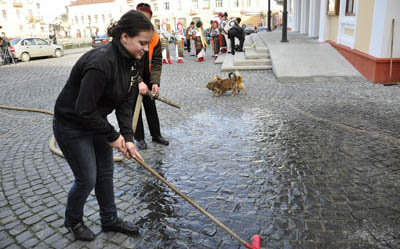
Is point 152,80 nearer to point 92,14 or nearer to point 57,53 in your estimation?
Answer: point 57,53

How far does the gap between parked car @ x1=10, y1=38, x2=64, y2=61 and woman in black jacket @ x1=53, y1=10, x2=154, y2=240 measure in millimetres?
21059

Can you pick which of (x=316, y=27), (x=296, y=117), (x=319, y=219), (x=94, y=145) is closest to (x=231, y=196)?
(x=319, y=219)

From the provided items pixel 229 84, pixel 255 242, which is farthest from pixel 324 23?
pixel 255 242

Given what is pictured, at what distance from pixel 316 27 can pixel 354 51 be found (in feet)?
24.7

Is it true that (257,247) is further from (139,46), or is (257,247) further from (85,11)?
(85,11)

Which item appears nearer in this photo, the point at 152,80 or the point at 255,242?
the point at 255,242

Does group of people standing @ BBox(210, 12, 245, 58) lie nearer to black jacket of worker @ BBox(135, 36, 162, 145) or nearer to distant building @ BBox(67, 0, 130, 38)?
black jacket of worker @ BBox(135, 36, 162, 145)

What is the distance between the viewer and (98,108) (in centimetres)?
248

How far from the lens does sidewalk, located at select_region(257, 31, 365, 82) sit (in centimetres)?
971

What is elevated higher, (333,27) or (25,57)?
(333,27)

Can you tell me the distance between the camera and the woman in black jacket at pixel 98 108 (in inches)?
88.9

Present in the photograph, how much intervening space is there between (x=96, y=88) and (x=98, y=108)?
280 millimetres

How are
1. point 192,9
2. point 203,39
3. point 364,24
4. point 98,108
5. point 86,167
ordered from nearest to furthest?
1. point 98,108
2. point 86,167
3. point 364,24
4. point 203,39
5. point 192,9

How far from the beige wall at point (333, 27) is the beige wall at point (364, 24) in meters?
2.85
